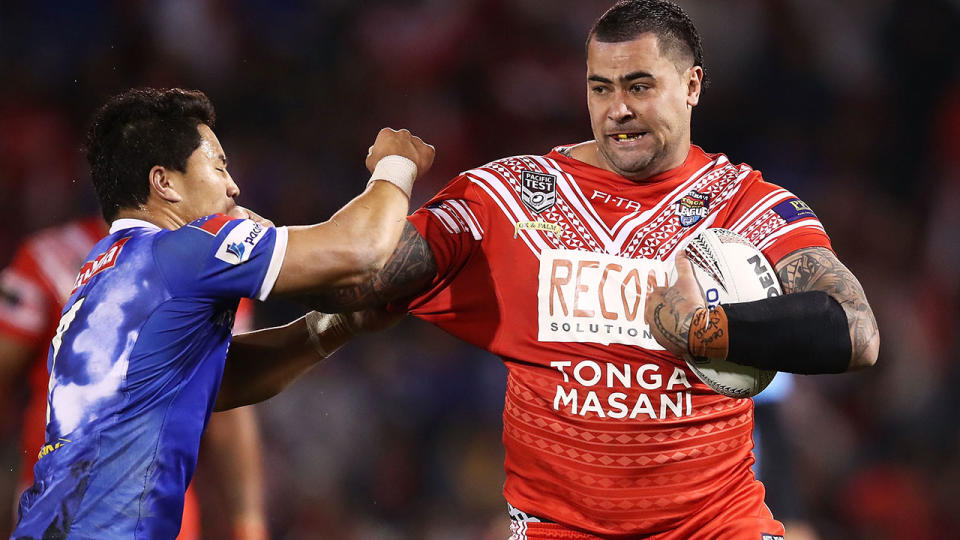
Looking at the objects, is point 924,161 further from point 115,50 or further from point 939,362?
point 115,50

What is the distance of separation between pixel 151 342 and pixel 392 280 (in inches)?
29.6

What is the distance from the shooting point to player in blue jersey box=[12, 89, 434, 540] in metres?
2.59

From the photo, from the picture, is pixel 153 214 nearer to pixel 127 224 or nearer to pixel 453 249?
pixel 127 224

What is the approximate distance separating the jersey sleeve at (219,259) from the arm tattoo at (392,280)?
29cm

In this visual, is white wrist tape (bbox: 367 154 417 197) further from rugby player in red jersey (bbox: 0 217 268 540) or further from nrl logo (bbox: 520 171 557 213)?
rugby player in red jersey (bbox: 0 217 268 540)

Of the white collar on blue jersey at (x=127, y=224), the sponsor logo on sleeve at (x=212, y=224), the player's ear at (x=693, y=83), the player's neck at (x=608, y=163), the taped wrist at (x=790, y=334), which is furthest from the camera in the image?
the player's ear at (x=693, y=83)

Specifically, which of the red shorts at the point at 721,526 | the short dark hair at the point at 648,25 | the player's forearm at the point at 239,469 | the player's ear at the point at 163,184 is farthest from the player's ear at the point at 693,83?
the player's forearm at the point at 239,469

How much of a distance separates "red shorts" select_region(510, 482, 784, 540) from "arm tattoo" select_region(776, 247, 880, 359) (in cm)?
68

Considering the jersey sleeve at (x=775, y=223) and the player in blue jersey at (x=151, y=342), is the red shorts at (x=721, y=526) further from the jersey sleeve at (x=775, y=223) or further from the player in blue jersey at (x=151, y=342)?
the player in blue jersey at (x=151, y=342)

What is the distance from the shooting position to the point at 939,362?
630 centimetres

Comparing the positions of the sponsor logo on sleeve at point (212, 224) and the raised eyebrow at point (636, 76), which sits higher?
the raised eyebrow at point (636, 76)

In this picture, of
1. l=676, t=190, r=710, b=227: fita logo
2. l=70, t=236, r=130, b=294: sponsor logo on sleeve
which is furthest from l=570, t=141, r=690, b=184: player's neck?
Answer: l=70, t=236, r=130, b=294: sponsor logo on sleeve

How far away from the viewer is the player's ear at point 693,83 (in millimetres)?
3398

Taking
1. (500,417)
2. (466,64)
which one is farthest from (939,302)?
(466,64)
